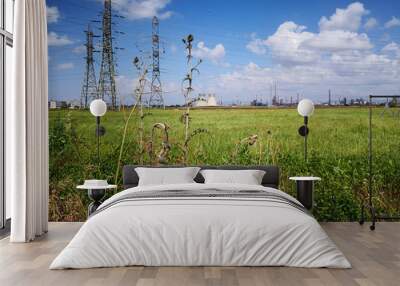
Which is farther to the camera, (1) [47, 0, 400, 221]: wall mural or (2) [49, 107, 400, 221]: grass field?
(1) [47, 0, 400, 221]: wall mural

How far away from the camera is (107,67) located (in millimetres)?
8086

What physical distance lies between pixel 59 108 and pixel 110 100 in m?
0.70

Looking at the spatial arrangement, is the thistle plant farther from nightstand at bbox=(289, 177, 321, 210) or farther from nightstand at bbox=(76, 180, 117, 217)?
nightstand at bbox=(289, 177, 321, 210)

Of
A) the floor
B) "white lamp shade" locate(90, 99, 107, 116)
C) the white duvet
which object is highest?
"white lamp shade" locate(90, 99, 107, 116)

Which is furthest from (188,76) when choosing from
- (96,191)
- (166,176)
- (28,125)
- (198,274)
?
(198,274)

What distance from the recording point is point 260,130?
7.96 m

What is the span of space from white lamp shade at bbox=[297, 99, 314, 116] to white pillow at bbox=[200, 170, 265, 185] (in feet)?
3.33

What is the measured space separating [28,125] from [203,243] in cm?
240

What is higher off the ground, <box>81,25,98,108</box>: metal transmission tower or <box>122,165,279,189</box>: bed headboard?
<box>81,25,98,108</box>: metal transmission tower

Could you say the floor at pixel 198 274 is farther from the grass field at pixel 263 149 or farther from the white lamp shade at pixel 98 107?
the white lamp shade at pixel 98 107

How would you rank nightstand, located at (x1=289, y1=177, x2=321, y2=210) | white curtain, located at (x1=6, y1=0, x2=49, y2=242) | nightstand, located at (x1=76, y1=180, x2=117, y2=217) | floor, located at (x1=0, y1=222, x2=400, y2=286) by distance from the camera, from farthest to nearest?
nightstand, located at (x1=289, y1=177, x2=321, y2=210), nightstand, located at (x1=76, y1=180, x2=117, y2=217), white curtain, located at (x1=6, y1=0, x2=49, y2=242), floor, located at (x1=0, y1=222, x2=400, y2=286)

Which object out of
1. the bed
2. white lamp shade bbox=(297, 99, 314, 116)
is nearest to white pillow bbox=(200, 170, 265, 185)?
white lamp shade bbox=(297, 99, 314, 116)

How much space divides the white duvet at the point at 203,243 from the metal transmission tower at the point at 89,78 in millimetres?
3585

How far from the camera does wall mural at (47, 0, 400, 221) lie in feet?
25.7
